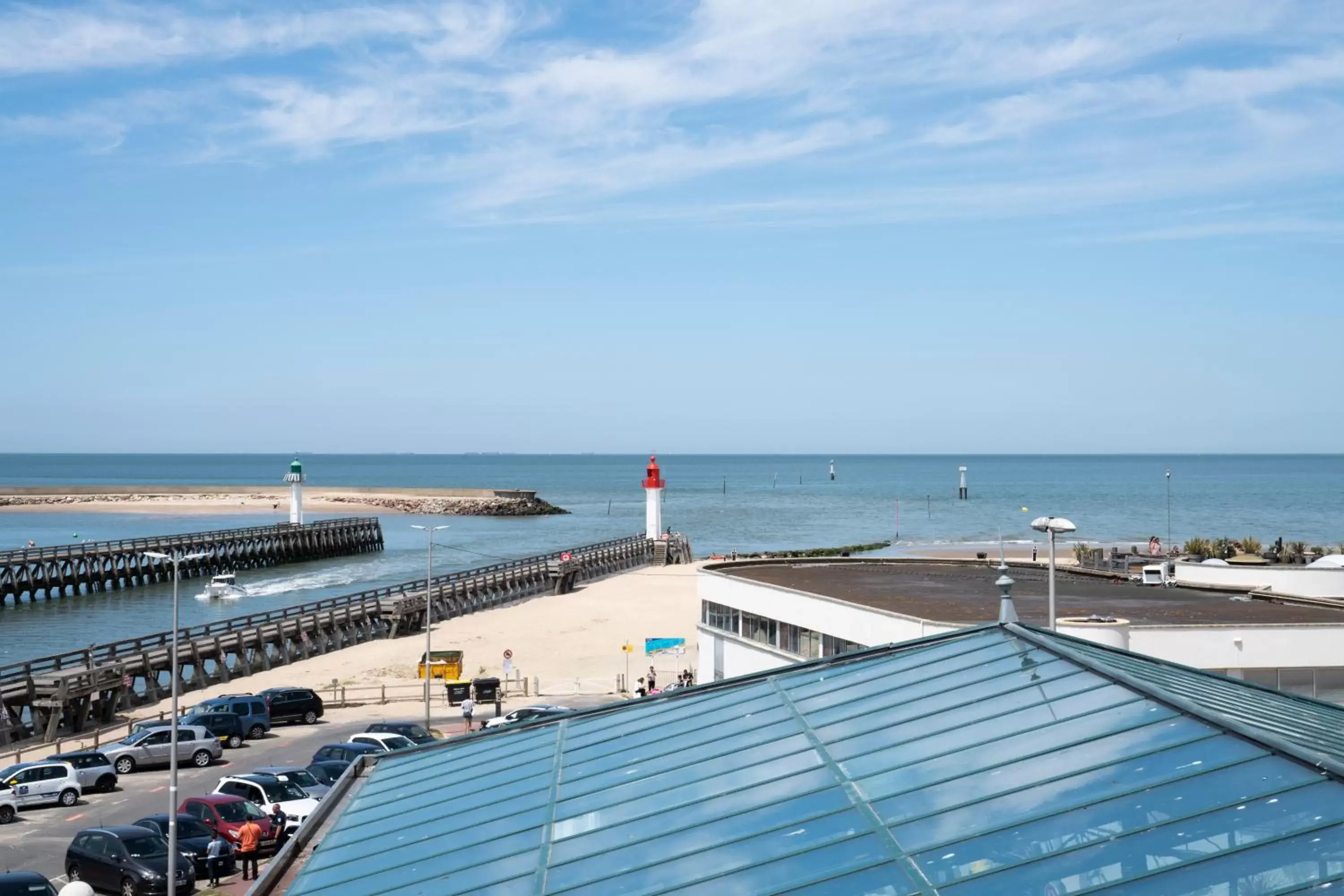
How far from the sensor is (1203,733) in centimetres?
837

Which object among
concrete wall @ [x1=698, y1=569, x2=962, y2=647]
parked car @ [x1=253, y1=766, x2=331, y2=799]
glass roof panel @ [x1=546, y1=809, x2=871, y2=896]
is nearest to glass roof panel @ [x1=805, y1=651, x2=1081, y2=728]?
glass roof panel @ [x1=546, y1=809, x2=871, y2=896]

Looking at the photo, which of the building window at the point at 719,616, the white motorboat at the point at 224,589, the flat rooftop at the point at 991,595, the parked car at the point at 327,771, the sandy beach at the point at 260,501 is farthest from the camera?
the sandy beach at the point at 260,501

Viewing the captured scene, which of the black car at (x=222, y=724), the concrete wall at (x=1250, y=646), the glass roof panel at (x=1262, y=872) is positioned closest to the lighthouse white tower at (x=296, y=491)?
the black car at (x=222, y=724)

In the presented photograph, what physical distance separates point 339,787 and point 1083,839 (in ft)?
33.8

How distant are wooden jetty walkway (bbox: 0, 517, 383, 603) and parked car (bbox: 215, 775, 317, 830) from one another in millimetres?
50134

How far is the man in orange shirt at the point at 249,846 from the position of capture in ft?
76.4

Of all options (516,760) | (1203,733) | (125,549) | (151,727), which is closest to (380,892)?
(516,760)

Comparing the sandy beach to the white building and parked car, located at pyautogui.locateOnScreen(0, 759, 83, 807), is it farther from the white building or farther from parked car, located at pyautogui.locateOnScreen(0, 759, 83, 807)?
parked car, located at pyautogui.locateOnScreen(0, 759, 83, 807)

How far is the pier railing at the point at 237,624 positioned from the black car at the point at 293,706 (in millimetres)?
6216

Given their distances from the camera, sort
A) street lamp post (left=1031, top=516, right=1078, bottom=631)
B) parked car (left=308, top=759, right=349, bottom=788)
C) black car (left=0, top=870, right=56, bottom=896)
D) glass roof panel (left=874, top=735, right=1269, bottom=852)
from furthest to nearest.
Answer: parked car (left=308, top=759, right=349, bottom=788) < street lamp post (left=1031, top=516, right=1078, bottom=631) < black car (left=0, top=870, right=56, bottom=896) < glass roof panel (left=874, top=735, right=1269, bottom=852)

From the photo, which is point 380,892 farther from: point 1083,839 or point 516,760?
point 1083,839

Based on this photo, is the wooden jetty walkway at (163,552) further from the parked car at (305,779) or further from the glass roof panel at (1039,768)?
the glass roof panel at (1039,768)

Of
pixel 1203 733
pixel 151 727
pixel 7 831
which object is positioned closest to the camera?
pixel 1203 733

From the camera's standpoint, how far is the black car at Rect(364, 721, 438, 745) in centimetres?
3278
